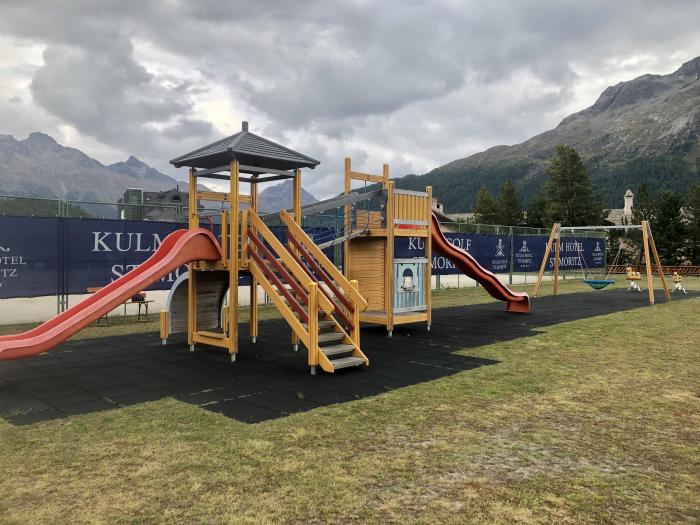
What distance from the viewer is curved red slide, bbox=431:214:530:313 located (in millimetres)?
13203

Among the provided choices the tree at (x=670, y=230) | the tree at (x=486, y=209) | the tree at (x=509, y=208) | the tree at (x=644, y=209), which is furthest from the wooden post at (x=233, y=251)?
the tree at (x=486, y=209)

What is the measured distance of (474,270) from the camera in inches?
567

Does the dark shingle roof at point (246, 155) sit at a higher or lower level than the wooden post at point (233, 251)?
higher

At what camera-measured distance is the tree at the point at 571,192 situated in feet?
181

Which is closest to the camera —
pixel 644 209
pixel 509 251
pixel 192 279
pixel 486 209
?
pixel 192 279

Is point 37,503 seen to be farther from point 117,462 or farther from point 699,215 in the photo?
point 699,215

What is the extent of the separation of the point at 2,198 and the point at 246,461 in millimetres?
11050

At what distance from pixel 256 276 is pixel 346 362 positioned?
214 centimetres

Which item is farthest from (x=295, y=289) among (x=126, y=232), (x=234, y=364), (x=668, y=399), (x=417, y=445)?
(x=126, y=232)

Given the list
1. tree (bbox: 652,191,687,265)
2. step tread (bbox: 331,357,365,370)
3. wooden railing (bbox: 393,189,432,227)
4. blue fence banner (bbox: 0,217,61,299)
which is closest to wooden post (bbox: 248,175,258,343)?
step tread (bbox: 331,357,365,370)

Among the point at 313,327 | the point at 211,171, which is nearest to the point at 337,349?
the point at 313,327

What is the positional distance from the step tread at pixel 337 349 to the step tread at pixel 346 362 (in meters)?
0.12

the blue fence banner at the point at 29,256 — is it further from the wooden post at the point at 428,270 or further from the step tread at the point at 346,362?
the wooden post at the point at 428,270

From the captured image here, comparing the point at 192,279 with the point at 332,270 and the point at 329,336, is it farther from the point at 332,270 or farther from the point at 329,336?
the point at 329,336
